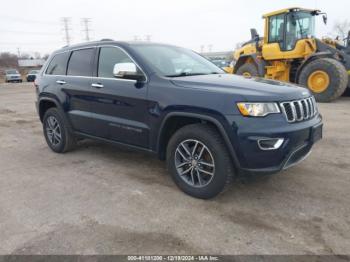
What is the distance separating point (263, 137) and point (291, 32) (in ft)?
31.5

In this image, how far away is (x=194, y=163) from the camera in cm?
362

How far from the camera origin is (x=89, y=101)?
4691 millimetres

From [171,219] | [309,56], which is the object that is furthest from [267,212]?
[309,56]

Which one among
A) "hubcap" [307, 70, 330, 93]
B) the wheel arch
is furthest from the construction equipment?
the wheel arch

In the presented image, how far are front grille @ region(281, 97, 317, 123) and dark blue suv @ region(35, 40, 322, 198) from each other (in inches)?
0.4

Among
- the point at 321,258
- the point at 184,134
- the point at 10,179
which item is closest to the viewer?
the point at 321,258

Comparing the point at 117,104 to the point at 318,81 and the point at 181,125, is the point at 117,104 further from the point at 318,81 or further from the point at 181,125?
the point at 318,81

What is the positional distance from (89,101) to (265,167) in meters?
2.74

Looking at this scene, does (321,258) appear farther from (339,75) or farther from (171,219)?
(339,75)

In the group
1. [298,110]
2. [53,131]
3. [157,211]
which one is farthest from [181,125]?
[53,131]

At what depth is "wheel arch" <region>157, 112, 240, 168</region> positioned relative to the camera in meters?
3.25

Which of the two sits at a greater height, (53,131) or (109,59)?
(109,59)

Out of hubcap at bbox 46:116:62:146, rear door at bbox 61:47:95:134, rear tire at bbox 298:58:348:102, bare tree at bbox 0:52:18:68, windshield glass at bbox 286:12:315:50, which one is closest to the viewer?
rear door at bbox 61:47:95:134

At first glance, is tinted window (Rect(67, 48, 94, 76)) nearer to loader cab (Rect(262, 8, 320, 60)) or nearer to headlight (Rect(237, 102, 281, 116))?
headlight (Rect(237, 102, 281, 116))
